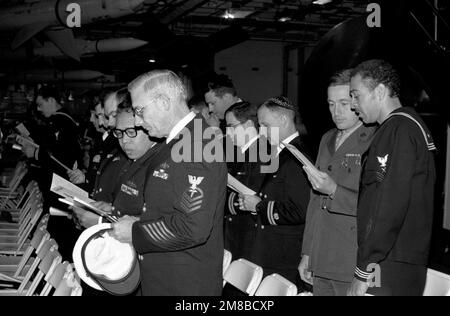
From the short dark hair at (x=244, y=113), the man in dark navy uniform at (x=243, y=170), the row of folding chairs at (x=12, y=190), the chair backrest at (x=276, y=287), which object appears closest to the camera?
the chair backrest at (x=276, y=287)

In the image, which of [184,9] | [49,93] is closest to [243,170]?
[49,93]

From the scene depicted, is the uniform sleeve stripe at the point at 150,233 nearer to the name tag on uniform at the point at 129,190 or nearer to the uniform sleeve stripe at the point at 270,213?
the name tag on uniform at the point at 129,190

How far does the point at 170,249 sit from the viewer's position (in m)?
2.17

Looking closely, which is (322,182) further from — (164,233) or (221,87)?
(221,87)

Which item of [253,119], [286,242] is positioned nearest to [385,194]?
[286,242]

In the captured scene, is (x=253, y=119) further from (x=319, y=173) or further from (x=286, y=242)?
(x=319, y=173)

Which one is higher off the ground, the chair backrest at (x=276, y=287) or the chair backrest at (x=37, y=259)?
the chair backrest at (x=276, y=287)

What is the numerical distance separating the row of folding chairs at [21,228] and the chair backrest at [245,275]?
239 centimetres

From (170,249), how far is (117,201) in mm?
661

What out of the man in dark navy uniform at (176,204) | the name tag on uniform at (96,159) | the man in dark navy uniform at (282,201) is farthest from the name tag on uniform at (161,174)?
the name tag on uniform at (96,159)

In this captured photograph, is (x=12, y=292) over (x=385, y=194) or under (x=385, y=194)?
under

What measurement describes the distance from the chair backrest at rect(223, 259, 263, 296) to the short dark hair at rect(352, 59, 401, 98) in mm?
1159

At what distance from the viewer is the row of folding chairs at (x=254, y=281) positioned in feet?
8.47

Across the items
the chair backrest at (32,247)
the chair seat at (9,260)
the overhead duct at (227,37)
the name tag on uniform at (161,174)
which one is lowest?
the chair seat at (9,260)
